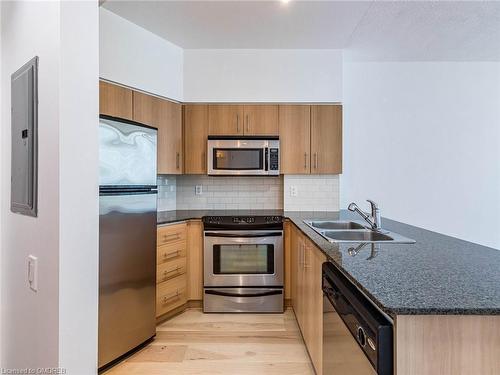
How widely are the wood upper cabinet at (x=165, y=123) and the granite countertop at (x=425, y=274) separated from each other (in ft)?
6.11

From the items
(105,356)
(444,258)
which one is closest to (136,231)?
(105,356)

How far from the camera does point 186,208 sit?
3.76 metres

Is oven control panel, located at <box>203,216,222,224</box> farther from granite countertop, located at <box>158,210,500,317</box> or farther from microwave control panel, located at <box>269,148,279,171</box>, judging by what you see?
granite countertop, located at <box>158,210,500,317</box>

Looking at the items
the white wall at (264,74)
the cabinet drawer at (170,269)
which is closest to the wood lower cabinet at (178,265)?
the cabinet drawer at (170,269)

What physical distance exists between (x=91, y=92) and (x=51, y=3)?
0.89 feet

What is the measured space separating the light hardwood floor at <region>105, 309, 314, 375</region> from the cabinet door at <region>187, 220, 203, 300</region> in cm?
26

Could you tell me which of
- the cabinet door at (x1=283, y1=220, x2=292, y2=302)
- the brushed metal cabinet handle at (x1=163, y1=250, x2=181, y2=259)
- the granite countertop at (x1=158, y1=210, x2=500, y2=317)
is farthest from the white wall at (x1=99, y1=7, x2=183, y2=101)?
the granite countertop at (x1=158, y1=210, x2=500, y2=317)

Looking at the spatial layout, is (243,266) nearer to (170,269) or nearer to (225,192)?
(170,269)

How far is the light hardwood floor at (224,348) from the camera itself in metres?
2.25

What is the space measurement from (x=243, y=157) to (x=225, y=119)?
452 millimetres

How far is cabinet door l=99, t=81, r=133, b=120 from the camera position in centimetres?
261

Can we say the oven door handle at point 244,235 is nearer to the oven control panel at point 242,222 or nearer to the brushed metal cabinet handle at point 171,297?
the oven control panel at point 242,222

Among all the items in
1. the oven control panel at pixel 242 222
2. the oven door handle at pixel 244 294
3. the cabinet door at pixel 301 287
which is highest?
the oven control panel at pixel 242 222

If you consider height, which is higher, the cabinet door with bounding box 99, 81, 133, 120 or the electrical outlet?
the cabinet door with bounding box 99, 81, 133, 120
